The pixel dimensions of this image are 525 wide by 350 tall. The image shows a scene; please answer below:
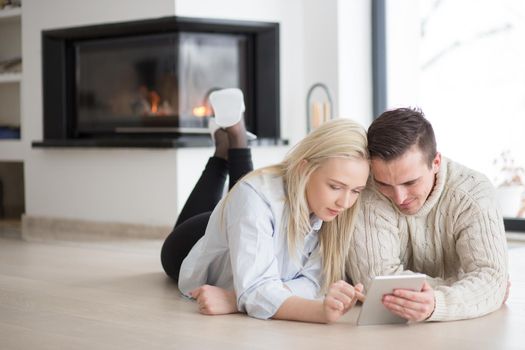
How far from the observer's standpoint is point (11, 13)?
586 cm

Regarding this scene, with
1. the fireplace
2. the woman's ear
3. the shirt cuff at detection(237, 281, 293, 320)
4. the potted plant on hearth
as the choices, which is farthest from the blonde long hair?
the potted plant on hearth

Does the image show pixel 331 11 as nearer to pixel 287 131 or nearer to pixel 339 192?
pixel 287 131

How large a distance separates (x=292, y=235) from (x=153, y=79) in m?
2.77

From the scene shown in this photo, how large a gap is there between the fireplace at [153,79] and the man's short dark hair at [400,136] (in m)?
2.49

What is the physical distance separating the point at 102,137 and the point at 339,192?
3186 millimetres

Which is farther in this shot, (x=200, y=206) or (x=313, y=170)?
(x=200, y=206)

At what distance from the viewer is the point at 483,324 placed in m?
2.54

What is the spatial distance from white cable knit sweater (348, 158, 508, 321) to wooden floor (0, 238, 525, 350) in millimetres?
93

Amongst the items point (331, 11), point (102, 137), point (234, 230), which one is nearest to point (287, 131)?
point (331, 11)

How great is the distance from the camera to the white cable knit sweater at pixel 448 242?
8.38ft

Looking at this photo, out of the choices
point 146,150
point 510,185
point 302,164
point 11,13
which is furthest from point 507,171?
point 11,13

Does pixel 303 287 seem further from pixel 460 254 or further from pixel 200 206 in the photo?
pixel 200 206

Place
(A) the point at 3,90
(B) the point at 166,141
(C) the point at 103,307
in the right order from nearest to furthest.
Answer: (C) the point at 103,307
(B) the point at 166,141
(A) the point at 3,90

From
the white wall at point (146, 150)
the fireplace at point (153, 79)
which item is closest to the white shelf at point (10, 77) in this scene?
the white wall at point (146, 150)
